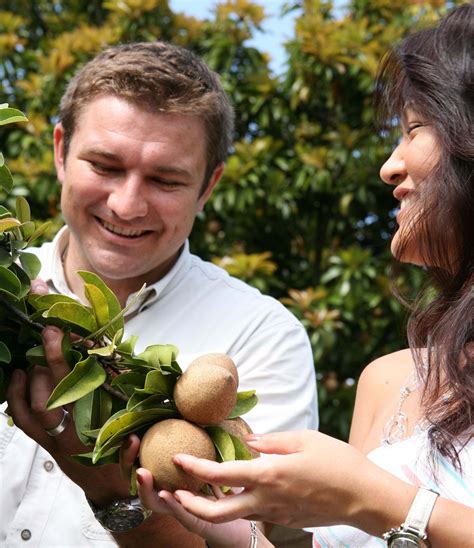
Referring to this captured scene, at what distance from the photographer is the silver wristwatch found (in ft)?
5.04

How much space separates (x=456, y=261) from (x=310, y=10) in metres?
3.29

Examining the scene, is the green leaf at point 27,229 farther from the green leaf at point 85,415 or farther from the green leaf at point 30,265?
the green leaf at point 85,415

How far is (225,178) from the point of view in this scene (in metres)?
4.77

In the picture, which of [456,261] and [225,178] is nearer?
[456,261]

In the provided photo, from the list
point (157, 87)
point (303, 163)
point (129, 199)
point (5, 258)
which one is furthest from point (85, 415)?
point (303, 163)

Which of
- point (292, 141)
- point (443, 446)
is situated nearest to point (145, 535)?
point (443, 446)

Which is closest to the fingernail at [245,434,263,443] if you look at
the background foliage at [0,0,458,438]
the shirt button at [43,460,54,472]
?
the shirt button at [43,460,54,472]

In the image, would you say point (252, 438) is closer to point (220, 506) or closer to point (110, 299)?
point (220, 506)

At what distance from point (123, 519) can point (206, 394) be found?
57cm

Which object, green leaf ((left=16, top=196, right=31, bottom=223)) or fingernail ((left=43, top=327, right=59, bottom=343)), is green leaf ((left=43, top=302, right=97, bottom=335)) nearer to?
fingernail ((left=43, top=327, right=59, bottom=343))

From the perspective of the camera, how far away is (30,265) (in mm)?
1754

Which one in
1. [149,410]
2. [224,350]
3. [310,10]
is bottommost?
[224,350]

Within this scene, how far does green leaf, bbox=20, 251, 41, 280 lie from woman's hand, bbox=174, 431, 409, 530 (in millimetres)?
482

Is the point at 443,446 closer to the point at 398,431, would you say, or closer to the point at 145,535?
the point at 398,431
